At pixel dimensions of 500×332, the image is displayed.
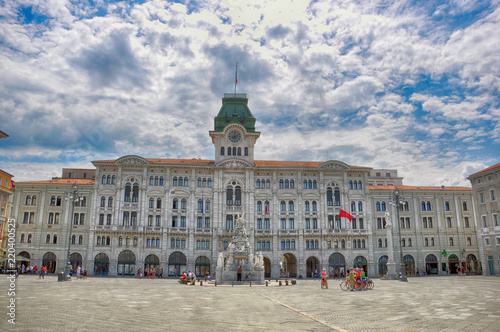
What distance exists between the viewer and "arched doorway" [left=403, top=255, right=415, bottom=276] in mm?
65125

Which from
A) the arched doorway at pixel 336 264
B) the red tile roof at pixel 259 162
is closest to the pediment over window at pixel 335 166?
the red tile roof at pixel 259 162

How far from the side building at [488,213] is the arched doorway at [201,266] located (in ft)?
136

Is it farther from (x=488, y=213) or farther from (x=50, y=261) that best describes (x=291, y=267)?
(x=50, y=261)

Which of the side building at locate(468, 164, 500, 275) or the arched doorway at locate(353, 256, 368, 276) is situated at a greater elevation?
the side building at locate(468, 164, 500, 275)

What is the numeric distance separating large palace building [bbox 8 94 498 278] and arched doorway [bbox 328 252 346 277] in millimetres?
165

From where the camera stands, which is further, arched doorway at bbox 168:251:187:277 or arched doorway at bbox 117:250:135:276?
arched doorway at bbox 168:251:187:277

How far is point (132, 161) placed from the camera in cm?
6444

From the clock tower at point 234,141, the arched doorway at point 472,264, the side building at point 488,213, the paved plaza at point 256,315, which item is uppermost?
the clock tower at point 234,141

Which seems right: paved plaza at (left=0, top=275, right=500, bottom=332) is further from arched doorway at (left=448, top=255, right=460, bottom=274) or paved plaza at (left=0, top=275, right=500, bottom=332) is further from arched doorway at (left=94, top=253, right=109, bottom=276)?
arched doorway at (left=448, top=255, right=460, bottom=274)

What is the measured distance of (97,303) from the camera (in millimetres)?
20891

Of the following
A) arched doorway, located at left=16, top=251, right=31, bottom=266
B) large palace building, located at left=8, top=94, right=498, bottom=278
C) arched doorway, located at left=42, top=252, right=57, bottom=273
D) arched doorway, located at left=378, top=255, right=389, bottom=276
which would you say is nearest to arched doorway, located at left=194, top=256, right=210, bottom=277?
large palace building, located at left=8, top=94, right=498, bottom=278

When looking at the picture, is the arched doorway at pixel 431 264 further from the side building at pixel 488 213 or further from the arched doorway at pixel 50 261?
the arched doorway at pixel 50 261

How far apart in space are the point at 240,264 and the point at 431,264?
3807 cm

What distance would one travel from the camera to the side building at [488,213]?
54.0m
